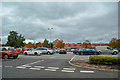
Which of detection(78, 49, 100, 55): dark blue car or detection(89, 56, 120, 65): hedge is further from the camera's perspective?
detection(78, 49, 100, 55): dark blue car

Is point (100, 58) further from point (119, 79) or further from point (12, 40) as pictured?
point (12, 40)

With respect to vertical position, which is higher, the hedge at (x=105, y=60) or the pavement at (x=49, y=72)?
the hedge at (x=105, y=60)

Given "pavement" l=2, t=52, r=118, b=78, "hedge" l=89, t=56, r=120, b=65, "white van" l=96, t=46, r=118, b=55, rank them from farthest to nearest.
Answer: "white van" l=96, t=46, r=118, b=55 → "hedge" l=89, t=56, r=120, b=65 → "pavement" l=2, t=52, r=118, b=78

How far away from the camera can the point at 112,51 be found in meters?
28.2

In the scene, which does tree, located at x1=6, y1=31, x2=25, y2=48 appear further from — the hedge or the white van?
the hedge

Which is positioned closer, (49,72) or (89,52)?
(49,72)

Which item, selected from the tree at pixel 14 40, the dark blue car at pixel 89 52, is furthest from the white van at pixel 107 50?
the tree at pixel 14 40

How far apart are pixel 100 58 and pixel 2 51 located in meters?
13.1

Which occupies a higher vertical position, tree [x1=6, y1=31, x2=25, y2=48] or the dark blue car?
tree [x1=6, y1=31, x2=25, y2=48]

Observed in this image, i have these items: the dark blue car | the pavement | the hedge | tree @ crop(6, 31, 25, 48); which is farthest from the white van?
tree @ crop(6, 31, 25, 48)

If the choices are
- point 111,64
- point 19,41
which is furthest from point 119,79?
point 19,41

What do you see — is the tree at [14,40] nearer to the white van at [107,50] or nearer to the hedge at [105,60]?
the white van at [107,50]

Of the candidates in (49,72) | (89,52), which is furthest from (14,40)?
(49,72)

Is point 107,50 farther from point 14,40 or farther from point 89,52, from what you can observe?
point 14,40
